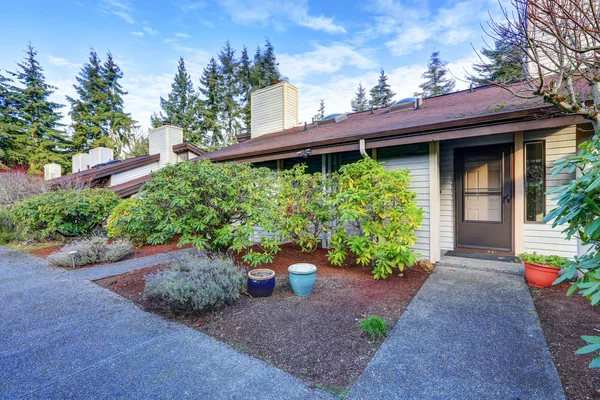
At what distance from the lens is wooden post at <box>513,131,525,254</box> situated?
471 cm

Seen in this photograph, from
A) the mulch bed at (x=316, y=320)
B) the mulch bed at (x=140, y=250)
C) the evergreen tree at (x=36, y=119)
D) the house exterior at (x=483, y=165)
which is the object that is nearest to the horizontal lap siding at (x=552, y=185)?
the house exterior at (x=483, y=165)

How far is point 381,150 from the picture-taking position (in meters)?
5.64

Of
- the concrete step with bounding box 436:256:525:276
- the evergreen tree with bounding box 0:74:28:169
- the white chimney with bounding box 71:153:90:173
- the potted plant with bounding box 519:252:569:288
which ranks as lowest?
the concrete step with bounding box 436:256:525:276

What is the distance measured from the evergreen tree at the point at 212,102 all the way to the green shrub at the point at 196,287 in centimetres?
2269

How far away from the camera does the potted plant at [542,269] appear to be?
353 cm

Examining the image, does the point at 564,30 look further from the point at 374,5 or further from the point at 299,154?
the point at 374,5

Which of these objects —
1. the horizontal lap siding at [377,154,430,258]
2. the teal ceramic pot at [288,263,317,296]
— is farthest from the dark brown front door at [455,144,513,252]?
the teal ceramic pot at [288,263,317,296]

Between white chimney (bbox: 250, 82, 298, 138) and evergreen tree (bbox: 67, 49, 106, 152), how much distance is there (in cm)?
1991

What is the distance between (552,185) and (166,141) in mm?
14604

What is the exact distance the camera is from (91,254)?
5.69 metres

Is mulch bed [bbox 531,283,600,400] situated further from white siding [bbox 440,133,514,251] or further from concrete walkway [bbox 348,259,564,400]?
white siding [bbox 440,133,514,251]

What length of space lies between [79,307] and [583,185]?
5002 millimetres

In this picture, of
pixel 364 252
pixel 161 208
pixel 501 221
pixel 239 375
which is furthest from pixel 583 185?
pixel 161 208

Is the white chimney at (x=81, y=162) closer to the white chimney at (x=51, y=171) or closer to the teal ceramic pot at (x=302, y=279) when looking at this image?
the white chimney at (x=51, y=171)
